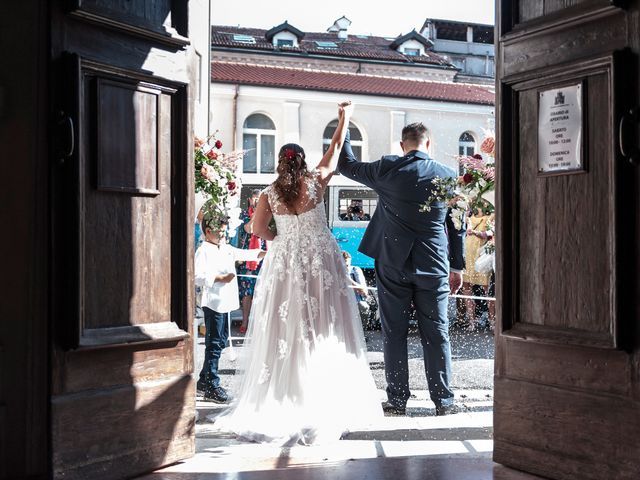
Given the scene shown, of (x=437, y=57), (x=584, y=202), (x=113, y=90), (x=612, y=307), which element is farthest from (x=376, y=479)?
(x=437, y=57)

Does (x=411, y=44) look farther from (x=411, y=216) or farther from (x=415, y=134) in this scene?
(x=411, y=216)

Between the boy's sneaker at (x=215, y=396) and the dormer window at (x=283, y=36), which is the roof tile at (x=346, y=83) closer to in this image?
the dormer window at (x=283, y=36)

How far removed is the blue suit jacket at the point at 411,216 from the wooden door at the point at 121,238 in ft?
6.38

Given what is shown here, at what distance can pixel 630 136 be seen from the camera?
12.5 ft

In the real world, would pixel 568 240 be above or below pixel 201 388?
above

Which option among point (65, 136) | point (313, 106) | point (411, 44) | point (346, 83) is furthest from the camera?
point (411, 44)

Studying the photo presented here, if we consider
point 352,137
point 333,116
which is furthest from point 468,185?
point 352,137

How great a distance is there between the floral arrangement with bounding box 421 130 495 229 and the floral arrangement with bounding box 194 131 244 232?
1431 millimetres

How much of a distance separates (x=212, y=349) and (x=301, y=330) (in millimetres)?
1199

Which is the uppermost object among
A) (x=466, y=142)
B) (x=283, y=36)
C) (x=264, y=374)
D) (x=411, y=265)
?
(x=283, y=36)

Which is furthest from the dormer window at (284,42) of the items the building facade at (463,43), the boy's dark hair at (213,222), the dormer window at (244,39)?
the boy's dark hair at (213,222)

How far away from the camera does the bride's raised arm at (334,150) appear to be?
5949mm

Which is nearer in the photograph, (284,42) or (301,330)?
(301,330)

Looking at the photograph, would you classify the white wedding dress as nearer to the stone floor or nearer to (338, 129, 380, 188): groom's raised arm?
the stone floor
